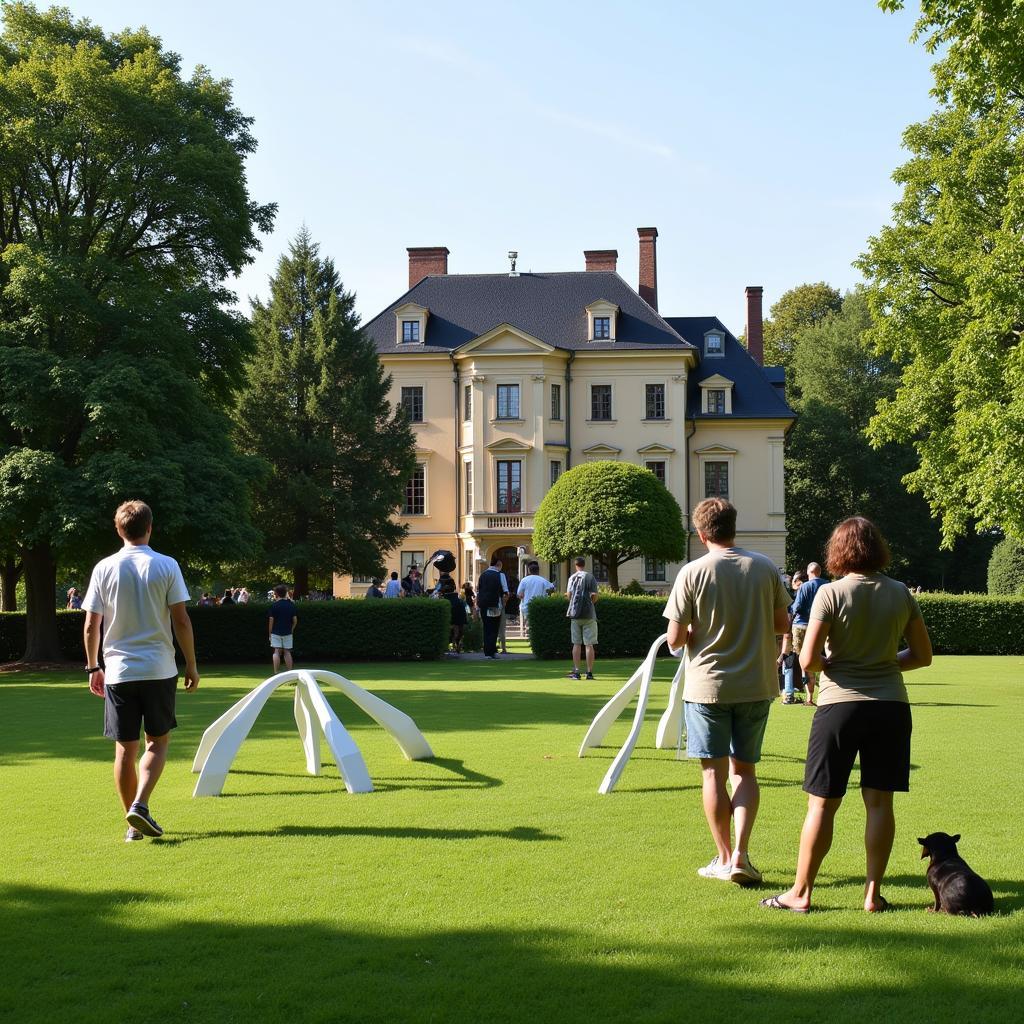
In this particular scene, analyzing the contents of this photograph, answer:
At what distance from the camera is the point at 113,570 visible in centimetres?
760

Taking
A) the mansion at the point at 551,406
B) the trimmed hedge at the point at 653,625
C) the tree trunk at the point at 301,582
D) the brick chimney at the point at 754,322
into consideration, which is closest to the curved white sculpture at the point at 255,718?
the trimmed hedge at the point at 653,625

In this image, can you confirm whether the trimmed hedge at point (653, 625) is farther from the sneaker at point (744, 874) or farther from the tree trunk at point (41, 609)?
the sneaker at point (744, 874)

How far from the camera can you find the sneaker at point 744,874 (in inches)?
250

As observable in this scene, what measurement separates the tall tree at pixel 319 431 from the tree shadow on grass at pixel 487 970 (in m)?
38.6

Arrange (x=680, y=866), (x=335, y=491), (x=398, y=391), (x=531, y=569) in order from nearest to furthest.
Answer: (x=680, y=866) < (x=531, y=569) < (x=335, y=491) < (x=398, y=391)

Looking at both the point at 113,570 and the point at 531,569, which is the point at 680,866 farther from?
the point at 531,569

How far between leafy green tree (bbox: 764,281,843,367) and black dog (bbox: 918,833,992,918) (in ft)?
225

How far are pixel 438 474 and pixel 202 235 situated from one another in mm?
27224

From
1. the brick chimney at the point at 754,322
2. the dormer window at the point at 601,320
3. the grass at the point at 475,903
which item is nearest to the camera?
the grass at the point at 475,903

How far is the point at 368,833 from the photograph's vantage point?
7.83 metres

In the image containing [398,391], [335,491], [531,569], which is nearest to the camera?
[531,569]

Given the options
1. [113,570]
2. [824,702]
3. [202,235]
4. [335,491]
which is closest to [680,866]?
[824,702]

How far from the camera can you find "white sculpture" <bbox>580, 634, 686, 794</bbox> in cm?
932

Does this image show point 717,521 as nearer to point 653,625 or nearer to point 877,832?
point 877,832
